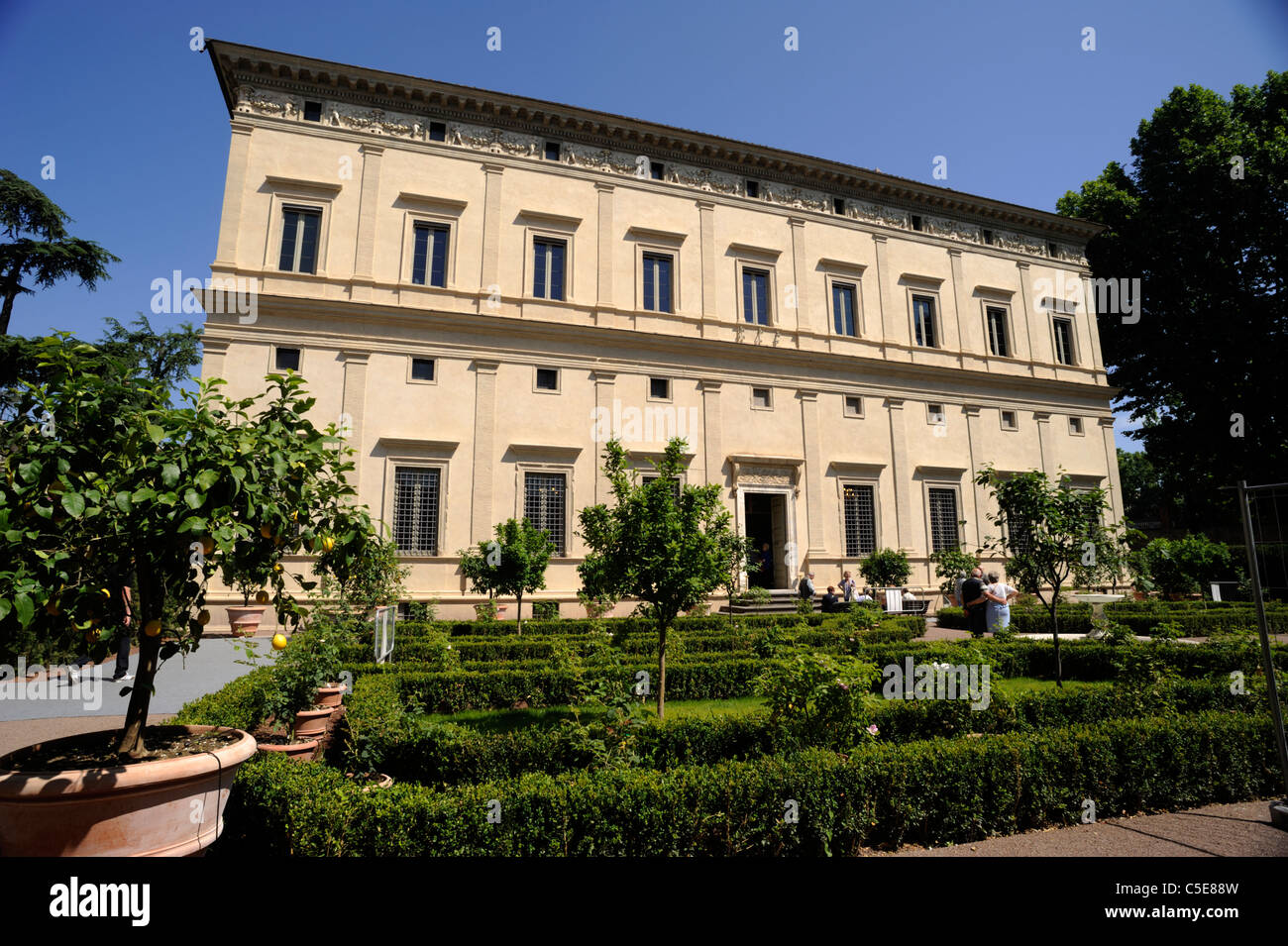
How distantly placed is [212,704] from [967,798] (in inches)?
287

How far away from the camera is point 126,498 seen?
10.8ft

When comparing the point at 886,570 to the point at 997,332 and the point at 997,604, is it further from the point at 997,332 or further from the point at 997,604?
the point at 997,332

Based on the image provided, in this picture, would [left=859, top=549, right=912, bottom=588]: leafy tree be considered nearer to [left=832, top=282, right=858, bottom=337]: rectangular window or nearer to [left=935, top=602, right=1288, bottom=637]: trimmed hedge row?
[left=935, top=602, right=1288, bottom=637]: trimmed hedge row

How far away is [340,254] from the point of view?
19.0m

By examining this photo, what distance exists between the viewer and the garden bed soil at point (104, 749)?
153 inches

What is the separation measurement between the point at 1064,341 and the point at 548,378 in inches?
959

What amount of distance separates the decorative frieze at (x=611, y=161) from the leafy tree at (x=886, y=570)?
14003 mm

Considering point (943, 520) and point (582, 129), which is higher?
point (582, 129)

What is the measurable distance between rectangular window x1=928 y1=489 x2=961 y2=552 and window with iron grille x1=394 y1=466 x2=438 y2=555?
→ 1845cm

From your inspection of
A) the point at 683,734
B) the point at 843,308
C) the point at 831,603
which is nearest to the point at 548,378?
the point at 831,603

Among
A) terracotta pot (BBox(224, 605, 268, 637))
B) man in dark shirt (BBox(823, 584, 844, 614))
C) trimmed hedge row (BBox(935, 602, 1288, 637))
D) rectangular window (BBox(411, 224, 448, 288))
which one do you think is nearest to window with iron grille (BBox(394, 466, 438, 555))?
terracotta pot (BBox(224, 605, 268, 637))

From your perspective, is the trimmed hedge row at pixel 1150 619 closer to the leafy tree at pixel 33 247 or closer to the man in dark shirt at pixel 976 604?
the man in dark shirt at pixel 976 604
